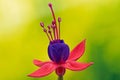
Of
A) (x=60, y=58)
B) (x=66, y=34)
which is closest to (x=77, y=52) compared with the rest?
(x=60, y=58)

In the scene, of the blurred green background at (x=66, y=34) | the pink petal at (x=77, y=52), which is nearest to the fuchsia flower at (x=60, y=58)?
the pink petal at (x=77, y=52)

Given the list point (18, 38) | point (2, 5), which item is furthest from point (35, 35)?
point (2, 5)

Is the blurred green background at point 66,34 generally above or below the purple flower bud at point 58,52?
below

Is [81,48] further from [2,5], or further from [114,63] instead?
[2,5]

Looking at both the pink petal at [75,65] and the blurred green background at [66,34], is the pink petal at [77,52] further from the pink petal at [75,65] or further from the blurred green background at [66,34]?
the blurred green background at [66,34]

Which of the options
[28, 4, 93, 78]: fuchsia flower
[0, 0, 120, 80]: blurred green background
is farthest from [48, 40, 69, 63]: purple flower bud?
[0, 0, 120, 80]: blurred green background

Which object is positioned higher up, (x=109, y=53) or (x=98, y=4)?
(x=98, y=4)

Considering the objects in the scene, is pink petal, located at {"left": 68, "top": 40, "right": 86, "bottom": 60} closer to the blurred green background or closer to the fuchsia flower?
the fuchsia flower
